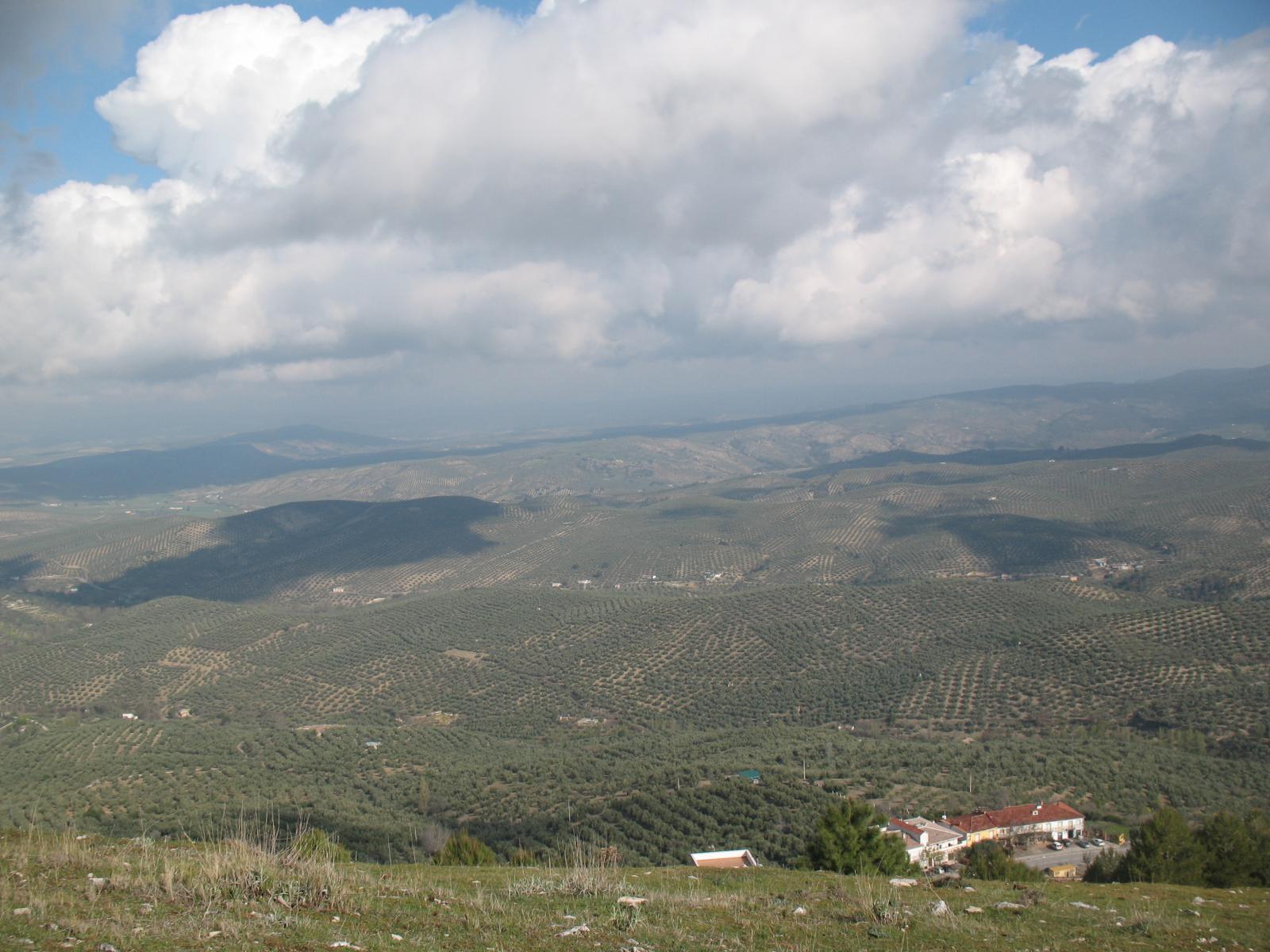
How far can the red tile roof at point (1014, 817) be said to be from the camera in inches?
1412

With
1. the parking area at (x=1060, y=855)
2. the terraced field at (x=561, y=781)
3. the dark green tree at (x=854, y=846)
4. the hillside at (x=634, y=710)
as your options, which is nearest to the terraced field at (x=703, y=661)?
the hillside at (x=634, y=710)

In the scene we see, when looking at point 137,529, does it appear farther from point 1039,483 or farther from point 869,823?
point 1039,483

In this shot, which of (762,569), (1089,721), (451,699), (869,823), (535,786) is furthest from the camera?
(762,569)

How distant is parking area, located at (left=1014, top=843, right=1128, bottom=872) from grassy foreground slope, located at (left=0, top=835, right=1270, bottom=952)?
1756cm

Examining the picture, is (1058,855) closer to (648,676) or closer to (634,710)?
(634,710)

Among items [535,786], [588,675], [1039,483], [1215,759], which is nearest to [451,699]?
[588,675]

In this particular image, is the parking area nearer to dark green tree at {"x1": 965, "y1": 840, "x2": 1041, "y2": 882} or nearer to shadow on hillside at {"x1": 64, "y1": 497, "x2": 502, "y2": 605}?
dark green tree at {"x1": 965, "y1": 840, "x2": 1041, "y2": 882}

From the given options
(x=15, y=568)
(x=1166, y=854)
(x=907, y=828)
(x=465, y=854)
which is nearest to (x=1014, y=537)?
(x=907, y=828)

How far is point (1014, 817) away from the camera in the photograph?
36.6m

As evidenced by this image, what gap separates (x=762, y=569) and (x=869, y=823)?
11624 centimetres

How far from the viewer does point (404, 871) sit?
1727 centimetres

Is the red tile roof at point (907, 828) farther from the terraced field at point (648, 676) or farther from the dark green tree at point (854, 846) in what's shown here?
the dark green tree at point (854, 846)

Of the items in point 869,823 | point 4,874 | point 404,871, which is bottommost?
point 869,823

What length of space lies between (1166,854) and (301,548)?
539ft
